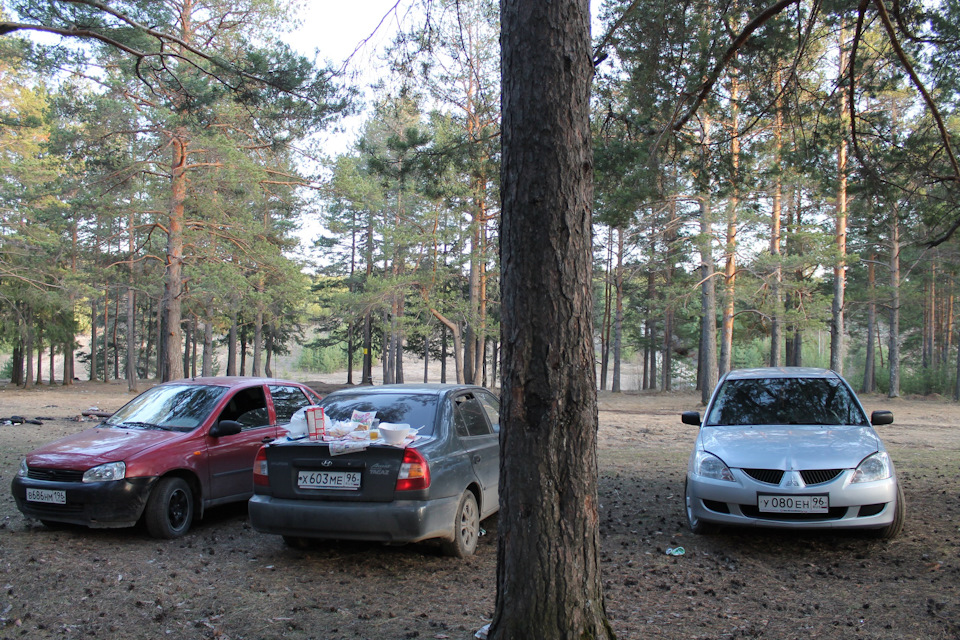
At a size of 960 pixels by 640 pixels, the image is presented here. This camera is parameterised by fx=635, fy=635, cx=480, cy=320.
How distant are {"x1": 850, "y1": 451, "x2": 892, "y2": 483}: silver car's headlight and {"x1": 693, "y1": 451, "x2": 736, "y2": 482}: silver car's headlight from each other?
1021mm

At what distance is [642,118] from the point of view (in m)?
9.12

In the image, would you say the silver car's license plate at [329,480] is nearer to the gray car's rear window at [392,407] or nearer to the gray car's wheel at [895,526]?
the gray car's rear window at [392,407]

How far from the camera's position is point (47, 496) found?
19.7ft

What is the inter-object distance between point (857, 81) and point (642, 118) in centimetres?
292

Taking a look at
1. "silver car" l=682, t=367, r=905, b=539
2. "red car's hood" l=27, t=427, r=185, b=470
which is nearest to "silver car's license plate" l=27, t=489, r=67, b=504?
"red car's hood" l=27, t=427, r=185, b=470

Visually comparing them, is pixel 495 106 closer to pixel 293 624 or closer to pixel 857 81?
pixel 857 81

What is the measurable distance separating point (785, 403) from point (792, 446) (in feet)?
3.81

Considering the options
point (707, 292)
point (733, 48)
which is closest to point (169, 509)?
point (733, 48)

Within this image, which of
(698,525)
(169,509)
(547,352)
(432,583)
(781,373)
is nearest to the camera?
(547,352)

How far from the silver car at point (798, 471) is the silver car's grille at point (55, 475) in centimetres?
587

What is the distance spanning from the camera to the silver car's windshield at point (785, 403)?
265 inches

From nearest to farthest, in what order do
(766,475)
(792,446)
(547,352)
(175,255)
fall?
(547,352)
(766,475)
(792,446)
(175,255)

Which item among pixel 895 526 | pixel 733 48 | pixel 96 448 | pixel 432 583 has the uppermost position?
pixel 733 48

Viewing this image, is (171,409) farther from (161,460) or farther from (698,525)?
(698,525)
